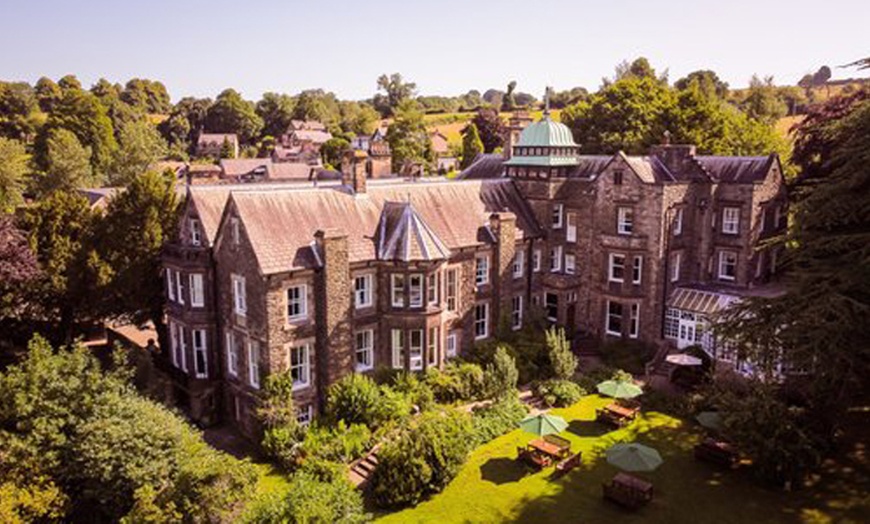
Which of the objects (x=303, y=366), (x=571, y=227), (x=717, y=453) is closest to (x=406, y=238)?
(x=303, y=366)

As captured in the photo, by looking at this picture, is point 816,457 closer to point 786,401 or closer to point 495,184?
point 786,401

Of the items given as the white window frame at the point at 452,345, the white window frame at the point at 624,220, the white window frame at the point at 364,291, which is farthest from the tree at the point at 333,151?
the white window frame at the point at 364,291

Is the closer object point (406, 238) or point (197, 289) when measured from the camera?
point (406, 238)

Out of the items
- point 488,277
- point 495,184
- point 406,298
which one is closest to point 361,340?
point 406,298

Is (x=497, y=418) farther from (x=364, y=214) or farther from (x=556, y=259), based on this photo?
(x=556, y=259)

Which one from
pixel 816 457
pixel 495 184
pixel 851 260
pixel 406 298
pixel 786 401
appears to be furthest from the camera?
pixel 495 184

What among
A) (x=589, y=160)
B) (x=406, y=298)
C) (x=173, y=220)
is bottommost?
(x=406, y=298)
